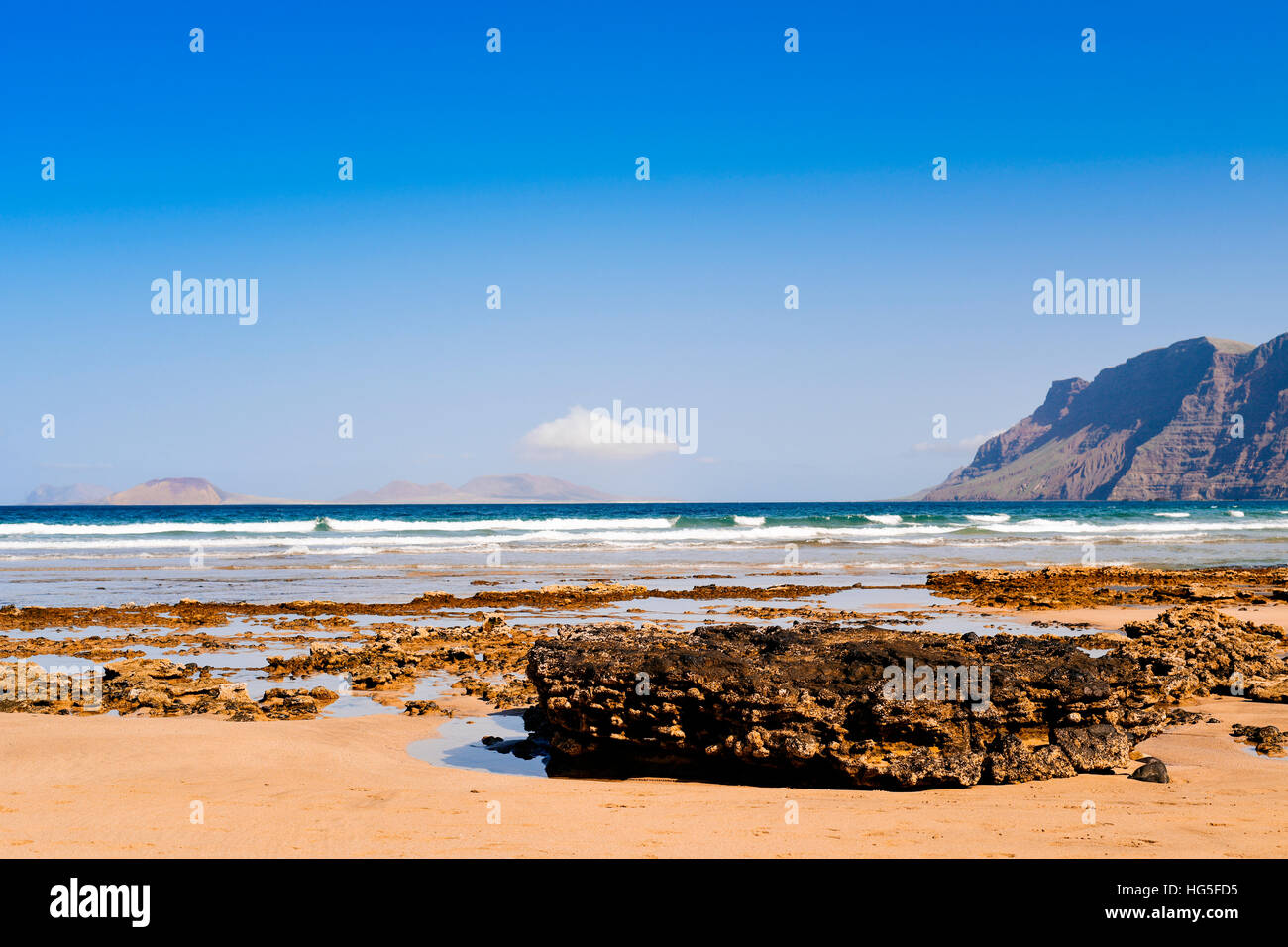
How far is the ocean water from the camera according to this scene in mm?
23781

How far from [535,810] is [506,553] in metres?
31.7

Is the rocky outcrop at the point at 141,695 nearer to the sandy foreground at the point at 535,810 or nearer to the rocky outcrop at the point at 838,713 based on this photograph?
the sandy foreground at the point at 535,810

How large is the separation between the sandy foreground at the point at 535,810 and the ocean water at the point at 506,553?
44.8ft

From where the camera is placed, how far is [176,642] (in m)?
13.4

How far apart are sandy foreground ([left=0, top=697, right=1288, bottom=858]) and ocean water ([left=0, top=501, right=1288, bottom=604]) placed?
13656 mm

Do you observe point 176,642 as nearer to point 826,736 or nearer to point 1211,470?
point 826,736

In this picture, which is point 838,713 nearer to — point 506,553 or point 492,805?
point 492,805

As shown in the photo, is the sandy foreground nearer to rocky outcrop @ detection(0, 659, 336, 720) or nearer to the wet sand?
the wet sand

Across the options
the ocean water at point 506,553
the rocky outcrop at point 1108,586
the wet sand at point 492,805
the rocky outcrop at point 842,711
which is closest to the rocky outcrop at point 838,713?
the rocky outcrop at point 842,711

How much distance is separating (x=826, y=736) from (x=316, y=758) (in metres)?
4.09

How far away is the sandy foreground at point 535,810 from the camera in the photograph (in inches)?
183

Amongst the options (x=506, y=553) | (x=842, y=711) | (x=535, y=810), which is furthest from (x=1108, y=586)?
(x=506, y=553)

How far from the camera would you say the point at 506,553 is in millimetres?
36625
